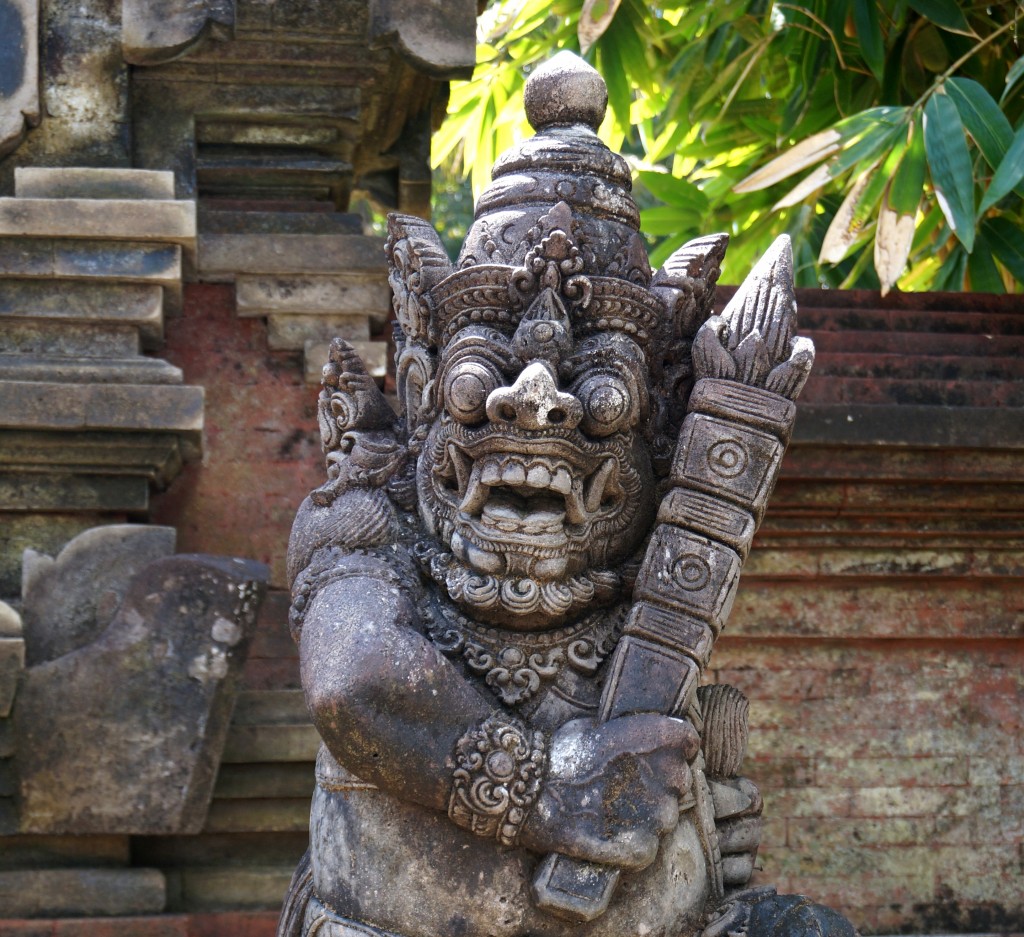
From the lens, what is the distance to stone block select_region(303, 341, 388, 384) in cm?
449

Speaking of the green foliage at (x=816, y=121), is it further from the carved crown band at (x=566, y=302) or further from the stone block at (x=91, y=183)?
the carved crown band at (x=566, y=302)

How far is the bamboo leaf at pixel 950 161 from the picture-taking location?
181 inches

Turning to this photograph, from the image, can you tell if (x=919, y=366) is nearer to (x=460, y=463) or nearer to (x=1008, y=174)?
(x=1008, y=174)

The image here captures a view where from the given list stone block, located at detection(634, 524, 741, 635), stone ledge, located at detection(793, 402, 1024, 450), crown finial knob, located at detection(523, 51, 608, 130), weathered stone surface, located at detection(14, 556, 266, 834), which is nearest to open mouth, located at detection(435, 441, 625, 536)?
stone block, located at detection(634, 524, 741, 635)

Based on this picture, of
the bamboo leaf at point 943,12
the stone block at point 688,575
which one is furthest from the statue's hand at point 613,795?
the bamboo leaf at point 943,12

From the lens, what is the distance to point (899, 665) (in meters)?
4.59

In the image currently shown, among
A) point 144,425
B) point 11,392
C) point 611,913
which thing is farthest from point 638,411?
point 11,392

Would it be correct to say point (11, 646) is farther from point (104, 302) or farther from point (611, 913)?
point (611, 913)

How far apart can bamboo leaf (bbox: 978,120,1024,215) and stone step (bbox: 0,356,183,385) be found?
2.34 meters

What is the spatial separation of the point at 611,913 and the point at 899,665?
2.06 metres

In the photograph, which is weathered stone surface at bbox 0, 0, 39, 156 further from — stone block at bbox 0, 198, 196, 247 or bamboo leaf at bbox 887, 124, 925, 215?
bamboo leaf at bbox 887, 124, 925, 215

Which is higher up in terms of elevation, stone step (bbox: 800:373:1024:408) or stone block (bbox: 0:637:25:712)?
stone step (bbox: 800:373:1024:408)

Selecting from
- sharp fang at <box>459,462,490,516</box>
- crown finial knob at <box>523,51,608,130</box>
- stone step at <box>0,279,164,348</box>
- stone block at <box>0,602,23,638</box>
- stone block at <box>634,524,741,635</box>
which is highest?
crown finial knob at <box>523,51,608,130</box>

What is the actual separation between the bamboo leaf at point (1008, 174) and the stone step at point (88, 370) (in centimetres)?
234
